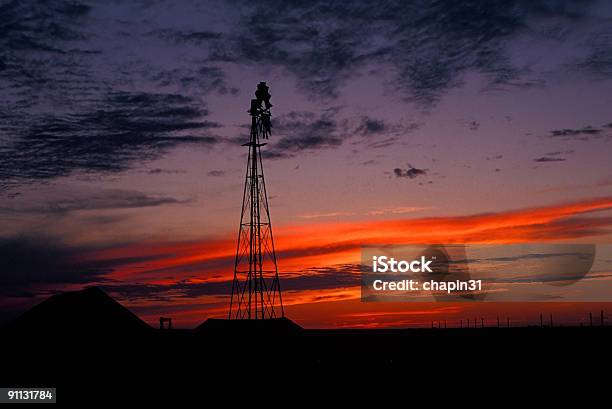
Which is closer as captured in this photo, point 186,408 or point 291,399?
point 186,408

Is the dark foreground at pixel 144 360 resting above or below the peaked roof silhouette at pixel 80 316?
below

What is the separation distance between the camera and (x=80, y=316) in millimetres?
46031

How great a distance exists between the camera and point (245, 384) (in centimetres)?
4959

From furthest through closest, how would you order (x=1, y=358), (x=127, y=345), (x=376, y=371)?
(x=376, y=371)
(x=127, y=345)
(x=1, y=358)

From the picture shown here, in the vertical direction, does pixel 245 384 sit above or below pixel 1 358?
below

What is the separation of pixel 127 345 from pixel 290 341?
13.3 metres

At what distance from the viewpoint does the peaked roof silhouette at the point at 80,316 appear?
44.8 m

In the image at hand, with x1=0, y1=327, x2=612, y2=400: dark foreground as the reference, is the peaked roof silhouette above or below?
above

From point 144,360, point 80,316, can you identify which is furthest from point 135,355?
point 80,316

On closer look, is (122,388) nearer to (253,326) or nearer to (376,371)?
(253,326)

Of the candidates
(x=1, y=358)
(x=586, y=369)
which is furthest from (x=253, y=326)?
(x=586, y=369)

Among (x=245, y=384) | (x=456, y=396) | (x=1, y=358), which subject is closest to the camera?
(x=1, y=358)

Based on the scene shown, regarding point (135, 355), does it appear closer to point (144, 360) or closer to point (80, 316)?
point (144, 360)

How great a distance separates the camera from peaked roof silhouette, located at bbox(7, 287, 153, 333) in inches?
1766
